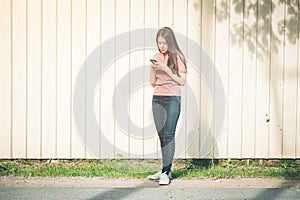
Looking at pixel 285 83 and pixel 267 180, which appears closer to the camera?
pixel 267 180

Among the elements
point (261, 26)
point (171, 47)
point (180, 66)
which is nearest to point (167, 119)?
point (180, 66)

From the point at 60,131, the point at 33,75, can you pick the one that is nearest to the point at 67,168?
the point at 60,131

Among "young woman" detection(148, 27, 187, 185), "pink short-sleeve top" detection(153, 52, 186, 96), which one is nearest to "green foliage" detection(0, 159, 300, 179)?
"young woman" detection(148, 27, 187, 185)

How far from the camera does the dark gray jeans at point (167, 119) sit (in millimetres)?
7078

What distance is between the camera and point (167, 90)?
7074 mm

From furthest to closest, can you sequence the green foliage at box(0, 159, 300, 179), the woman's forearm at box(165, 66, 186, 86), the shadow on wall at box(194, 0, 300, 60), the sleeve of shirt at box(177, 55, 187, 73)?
the shadow on wall at box(194, 0, 300, 60)
the green foliage at box(0, 159, 300, 179)
the sleeve of shirt at box(177, 55, 187, 73)
the woman's forearm at box(165, 66, 186, 86)

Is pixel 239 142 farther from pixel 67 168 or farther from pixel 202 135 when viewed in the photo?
pixel 67 168

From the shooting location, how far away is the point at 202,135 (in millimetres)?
8094

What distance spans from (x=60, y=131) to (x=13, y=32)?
1.37 m

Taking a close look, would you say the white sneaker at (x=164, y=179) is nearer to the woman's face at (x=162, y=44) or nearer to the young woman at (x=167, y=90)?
the young woman at (x=167, y=90)

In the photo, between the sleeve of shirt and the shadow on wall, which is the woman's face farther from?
the shadow on wall

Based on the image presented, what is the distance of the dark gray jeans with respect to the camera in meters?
7.08

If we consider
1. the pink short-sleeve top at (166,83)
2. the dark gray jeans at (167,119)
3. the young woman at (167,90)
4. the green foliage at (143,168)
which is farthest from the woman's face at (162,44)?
the green foliage at (143,168)

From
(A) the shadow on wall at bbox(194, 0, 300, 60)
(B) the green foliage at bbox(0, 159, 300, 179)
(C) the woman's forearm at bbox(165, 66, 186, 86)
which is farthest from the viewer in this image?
(A) the shadow on wall at bbox(194, 0, 300, 60)
